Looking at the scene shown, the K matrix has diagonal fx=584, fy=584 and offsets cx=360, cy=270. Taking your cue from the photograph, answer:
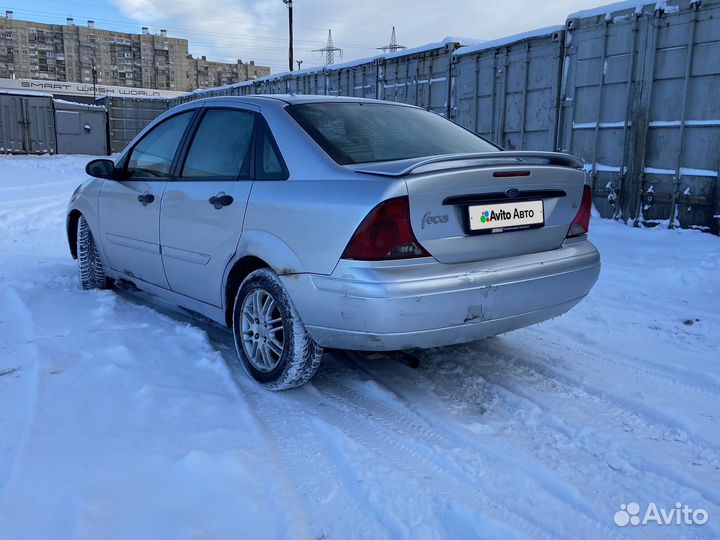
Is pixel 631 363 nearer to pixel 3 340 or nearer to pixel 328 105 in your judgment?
pixel 328 105

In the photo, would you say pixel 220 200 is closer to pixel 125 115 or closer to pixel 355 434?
pixel 355 434

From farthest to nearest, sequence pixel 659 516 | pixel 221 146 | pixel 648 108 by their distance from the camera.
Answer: pixel 648 108 < pixel 221 146 < pixel 659 516

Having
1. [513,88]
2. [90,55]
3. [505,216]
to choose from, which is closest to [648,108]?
[513,88]

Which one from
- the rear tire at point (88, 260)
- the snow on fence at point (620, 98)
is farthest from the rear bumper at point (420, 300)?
the snow on fence at point (620, 98)

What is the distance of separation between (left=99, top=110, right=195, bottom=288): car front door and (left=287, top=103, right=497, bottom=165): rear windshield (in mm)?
1109

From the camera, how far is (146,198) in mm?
3930

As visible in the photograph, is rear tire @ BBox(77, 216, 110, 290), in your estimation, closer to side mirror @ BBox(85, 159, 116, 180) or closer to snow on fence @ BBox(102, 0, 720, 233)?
side mirror @ BBox(85, 159, 116, 180)

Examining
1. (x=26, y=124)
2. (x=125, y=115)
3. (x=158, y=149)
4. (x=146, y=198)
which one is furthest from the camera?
(x=125, y=115)

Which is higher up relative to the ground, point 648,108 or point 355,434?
point 648,108

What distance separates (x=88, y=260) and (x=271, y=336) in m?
2.63

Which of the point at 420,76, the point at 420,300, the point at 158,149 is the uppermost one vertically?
the point at 420,76

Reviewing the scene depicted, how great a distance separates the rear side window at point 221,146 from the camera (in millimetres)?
3275

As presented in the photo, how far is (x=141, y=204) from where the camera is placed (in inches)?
158

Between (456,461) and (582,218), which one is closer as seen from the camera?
(456,461)
